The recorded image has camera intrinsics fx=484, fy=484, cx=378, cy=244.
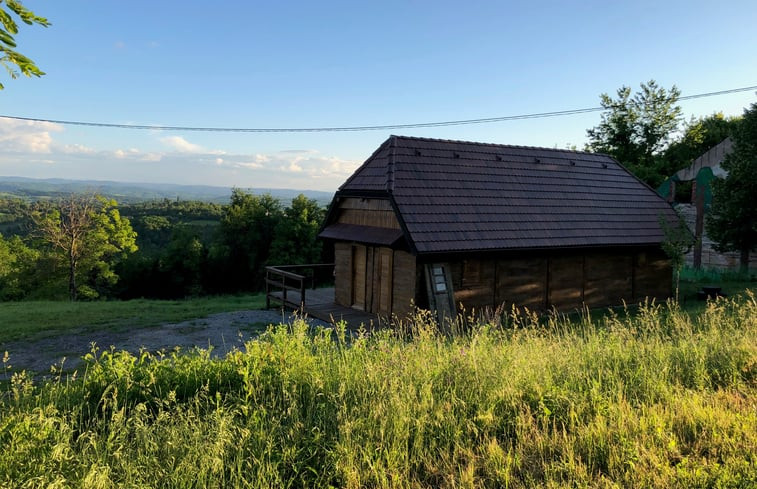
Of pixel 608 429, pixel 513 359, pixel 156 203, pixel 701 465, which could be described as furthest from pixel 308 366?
pixel 156 203

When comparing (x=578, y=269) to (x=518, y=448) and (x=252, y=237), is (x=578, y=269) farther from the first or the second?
(x=252, y=237)

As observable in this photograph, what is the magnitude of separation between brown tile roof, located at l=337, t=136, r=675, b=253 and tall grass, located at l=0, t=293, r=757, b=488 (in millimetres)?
6494

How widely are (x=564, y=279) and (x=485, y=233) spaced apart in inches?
133

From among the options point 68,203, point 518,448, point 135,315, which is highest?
point 68,203

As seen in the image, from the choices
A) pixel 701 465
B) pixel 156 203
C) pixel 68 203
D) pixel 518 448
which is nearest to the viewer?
pixel 701 465

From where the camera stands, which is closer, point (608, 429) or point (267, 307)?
point (608, 429)

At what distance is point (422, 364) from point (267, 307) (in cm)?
1180

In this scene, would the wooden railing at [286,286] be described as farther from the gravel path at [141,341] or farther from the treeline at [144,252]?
the treeline at [144,252]

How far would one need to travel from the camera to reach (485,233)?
42.3ft

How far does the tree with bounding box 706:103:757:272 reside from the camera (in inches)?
676

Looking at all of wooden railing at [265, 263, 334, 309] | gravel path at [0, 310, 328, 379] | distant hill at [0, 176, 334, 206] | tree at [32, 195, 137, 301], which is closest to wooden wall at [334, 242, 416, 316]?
wooden railing at [265, 263, 334, 309]

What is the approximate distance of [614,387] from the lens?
4918 millimetres

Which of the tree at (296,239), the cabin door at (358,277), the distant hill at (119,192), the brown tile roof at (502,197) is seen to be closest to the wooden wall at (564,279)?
the brown tile roof at (502,197)

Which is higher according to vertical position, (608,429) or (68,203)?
(68,203)
